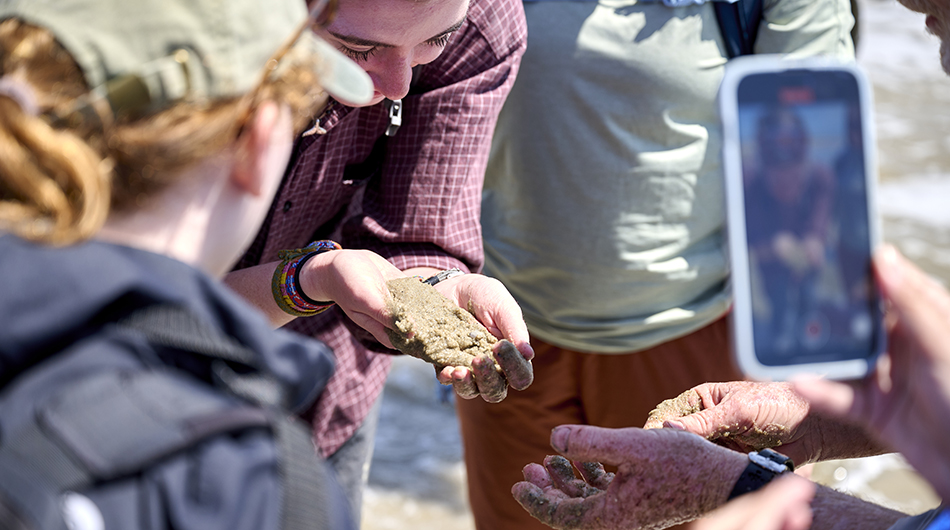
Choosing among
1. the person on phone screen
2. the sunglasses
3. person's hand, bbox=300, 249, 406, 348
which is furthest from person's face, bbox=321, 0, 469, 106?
the person on phone screen

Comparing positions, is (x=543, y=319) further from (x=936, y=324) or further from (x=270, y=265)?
(x=936, y=324)

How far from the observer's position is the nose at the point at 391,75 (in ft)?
5.27

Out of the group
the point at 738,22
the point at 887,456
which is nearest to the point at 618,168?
the point at 738,22

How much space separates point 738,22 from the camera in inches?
83.6

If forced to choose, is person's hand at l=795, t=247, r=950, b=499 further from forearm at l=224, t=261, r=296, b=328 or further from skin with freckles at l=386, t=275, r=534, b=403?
forearm at l=224, t=261, r=296, b=328

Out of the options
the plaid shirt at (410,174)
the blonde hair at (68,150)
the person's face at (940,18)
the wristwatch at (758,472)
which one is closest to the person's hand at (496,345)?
the plaid shirt at (410,174)

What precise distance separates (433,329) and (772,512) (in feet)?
2.79

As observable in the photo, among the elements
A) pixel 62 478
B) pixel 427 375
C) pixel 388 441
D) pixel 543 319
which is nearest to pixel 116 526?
pixel 62 478

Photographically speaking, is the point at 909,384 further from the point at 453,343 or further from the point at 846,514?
the point at 453,343

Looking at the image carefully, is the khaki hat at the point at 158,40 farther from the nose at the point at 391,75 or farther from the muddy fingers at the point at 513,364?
the muddy fingers at the point at 513,364

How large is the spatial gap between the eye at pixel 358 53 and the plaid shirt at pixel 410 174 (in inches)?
7.0

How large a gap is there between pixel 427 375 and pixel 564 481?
2567 mm

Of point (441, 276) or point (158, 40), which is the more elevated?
point (158, 40)

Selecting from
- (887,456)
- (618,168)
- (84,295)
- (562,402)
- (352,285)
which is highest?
(84,295)
